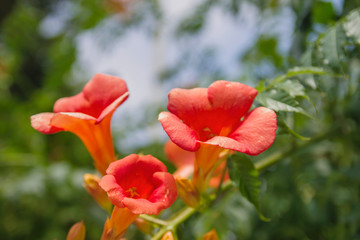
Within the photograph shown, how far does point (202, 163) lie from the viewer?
2.60 feet

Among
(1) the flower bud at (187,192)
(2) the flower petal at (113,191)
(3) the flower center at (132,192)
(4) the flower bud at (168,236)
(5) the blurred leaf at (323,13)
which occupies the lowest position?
(4) the flower bud at (168,236)

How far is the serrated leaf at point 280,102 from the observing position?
745 millimetres

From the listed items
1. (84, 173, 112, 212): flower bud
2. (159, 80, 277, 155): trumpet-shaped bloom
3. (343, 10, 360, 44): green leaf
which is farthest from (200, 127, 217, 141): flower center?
(343, 10, 360, 44): green leaf

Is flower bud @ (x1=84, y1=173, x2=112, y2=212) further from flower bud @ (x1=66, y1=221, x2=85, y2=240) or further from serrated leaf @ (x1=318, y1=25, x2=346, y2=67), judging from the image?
serrated leaf @ (x1=318, y1=25, x2=346, y2=67)

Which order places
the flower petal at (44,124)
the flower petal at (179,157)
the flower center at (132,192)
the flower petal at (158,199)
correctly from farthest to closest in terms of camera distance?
the flower petal at (179,157)
the flower petal at (44,124)
the flower center at (132,192)
the flower petal at (158,199)

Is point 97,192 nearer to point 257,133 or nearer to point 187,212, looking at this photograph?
point 187,212

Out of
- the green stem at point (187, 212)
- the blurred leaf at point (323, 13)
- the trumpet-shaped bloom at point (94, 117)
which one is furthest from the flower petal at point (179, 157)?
the blurred leaf at point (323, 13)

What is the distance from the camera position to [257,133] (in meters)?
0.65

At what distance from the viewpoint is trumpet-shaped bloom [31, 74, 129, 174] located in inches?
32.5

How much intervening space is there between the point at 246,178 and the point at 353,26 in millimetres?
531

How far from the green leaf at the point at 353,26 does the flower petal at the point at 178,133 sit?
0.56 metres

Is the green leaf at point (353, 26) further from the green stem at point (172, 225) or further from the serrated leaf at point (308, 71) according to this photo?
the green stem at point (172, 225)

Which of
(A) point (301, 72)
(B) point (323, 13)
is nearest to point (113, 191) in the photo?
(A) point (301, 72)

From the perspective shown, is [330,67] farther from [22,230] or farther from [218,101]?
[22,230]
